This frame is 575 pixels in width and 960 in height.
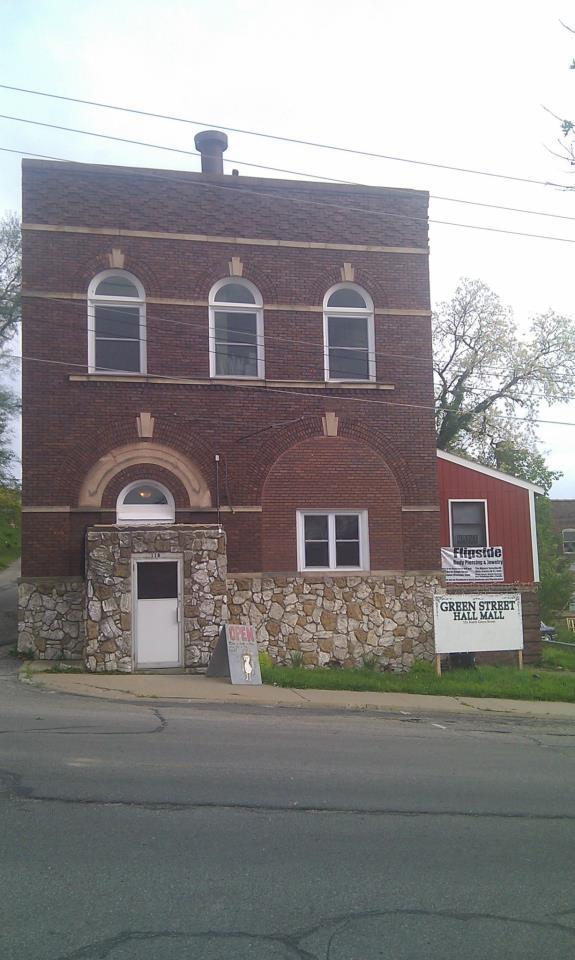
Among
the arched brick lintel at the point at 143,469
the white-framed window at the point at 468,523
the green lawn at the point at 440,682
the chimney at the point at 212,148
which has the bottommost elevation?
the green lawn at the point at 440,682

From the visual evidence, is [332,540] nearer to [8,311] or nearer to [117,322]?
[117,322]

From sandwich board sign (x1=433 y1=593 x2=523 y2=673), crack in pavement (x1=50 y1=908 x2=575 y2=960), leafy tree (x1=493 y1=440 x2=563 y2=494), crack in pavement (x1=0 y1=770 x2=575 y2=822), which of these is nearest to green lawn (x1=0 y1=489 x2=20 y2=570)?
leafy tree (x1=493 y1=440 x2=563 y2=494)

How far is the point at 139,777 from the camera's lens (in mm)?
7805

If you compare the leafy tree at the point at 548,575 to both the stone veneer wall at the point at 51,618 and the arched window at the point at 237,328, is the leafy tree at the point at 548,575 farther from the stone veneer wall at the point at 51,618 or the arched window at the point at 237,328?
the stone veneer wall at the point at 51,618

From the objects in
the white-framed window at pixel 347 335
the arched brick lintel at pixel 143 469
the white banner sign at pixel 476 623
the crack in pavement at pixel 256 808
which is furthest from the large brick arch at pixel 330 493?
the crack in pavement at pixel 256 808

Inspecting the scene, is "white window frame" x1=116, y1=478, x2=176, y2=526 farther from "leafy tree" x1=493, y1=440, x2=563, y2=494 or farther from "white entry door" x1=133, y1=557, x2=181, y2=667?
"leafy tree" x1=493, y1=440, x2=563, y2=494

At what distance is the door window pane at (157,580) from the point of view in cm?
1617

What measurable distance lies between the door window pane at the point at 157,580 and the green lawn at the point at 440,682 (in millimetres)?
2227

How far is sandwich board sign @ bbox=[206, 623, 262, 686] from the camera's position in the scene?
49.0 feet

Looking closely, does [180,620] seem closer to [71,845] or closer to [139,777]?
[139,777]

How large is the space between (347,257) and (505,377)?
56.6ft

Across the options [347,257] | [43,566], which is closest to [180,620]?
[43,566]

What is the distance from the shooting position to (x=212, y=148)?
19.2 meters

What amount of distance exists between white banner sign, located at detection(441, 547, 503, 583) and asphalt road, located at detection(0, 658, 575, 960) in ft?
31.0
